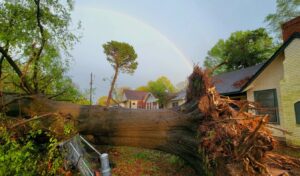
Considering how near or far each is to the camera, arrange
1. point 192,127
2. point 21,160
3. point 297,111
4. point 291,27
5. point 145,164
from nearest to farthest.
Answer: point 21,160
point 192,127
point 145,164
point 297,111
point 291,27

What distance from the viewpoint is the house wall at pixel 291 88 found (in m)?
7.63

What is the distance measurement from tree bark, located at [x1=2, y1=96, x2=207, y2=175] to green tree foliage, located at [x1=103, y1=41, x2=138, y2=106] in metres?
20.7

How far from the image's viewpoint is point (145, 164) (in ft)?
16.8

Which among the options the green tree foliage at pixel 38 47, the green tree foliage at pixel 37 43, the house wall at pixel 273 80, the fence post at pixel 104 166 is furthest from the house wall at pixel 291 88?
the green tree foliage at pixel 37 43

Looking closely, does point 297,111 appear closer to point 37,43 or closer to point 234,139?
point 234,139

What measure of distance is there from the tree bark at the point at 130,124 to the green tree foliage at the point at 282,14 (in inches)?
715

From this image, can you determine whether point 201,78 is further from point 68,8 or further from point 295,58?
point 68,8

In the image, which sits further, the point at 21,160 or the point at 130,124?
the point at 130,124

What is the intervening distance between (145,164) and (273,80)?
7768mm

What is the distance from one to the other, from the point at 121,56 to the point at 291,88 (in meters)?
21.2

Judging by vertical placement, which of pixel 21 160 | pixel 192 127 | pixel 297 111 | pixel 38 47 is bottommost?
pixel 21 160

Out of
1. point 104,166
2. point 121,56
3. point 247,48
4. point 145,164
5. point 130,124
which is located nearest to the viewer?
point 104,166

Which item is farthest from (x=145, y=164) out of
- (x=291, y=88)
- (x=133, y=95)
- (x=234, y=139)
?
(x=133, y=95)

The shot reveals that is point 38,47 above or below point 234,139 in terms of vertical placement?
above
